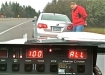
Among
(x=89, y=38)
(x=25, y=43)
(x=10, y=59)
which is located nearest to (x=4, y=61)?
(x=10, y=59)

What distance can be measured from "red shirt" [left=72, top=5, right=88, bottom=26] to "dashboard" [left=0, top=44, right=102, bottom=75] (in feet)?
4.95

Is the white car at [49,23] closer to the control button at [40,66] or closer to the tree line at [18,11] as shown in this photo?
the tree line at [18,11]

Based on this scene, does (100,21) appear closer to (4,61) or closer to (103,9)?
(103,9)

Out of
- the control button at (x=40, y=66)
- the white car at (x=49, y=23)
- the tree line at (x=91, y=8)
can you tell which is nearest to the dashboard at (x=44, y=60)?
the control button at (x=40, y=66)

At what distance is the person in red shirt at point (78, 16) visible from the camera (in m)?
3.43

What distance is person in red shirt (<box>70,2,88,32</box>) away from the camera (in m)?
3.43

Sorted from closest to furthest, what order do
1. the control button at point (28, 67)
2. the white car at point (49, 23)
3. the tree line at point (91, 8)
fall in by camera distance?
the control button at point (28, 67) < the tree line at point (91, 8) < the white car at point (49, 23)

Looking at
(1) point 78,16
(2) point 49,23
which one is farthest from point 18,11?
(2) point 49,23

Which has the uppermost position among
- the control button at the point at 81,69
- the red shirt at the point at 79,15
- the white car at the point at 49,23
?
the red shirt at the point at 79,15

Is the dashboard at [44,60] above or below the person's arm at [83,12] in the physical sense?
below

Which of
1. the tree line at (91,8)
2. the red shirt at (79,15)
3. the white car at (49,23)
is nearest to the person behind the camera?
the tree line at (91,8)

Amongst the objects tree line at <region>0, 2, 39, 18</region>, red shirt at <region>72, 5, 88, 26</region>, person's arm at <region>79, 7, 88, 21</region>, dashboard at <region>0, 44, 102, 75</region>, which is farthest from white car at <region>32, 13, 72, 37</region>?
dashboard at <region>0, 44, 102, 75</region>

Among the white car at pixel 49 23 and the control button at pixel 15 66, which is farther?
the white car at pixel 49 23

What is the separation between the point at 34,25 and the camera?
511cm
